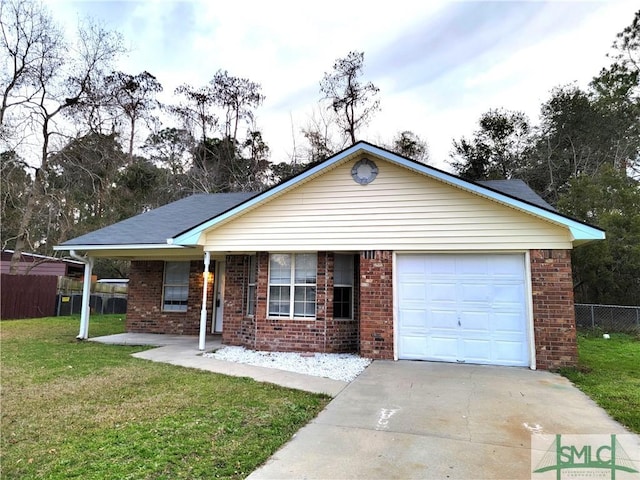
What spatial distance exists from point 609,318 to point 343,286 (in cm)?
1040

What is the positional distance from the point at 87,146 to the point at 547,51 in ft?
73.7

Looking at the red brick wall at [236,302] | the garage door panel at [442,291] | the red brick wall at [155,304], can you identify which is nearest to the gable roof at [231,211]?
the red brick wall at [236,302]

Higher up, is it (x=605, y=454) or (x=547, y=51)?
(x=547, y=51)

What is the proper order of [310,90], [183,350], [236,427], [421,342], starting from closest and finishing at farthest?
[236,427]
[421,342]
[183,350]
[310,90]

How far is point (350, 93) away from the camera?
82.9 ft

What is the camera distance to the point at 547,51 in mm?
12133

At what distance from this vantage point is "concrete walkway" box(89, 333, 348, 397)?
248 inches

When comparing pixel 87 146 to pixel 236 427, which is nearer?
pixel 236 427

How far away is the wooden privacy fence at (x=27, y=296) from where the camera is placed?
662 inches

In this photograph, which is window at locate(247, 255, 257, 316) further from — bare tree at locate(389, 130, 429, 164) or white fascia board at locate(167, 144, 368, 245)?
bare tree at locate(389, 130, 429, 164)

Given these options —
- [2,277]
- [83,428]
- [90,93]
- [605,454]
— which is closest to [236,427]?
[83,428]

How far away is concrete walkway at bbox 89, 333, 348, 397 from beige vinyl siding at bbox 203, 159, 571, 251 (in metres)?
2.65

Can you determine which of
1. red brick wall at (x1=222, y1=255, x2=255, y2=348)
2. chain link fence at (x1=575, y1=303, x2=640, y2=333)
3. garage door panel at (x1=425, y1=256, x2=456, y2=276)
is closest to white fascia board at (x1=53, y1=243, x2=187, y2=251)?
red brick wall at (x1=222, y1=255, x2=255, y2=348)

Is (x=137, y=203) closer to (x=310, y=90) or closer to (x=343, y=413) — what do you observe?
(x=310, y=90)
